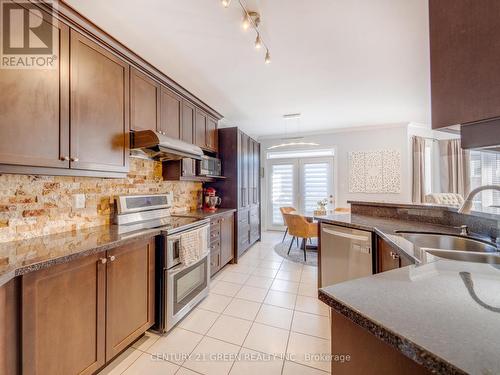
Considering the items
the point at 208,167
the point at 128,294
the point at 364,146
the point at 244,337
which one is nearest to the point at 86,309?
the point at 128,294

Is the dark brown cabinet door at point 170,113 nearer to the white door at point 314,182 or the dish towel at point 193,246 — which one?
the dish towel at point 193,246

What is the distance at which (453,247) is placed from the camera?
1.58 metres

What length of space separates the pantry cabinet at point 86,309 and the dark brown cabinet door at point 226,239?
4.58 ft

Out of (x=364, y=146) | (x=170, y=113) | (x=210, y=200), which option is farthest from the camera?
(x=364, y=146)

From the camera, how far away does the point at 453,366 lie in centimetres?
41

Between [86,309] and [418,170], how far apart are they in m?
5.74

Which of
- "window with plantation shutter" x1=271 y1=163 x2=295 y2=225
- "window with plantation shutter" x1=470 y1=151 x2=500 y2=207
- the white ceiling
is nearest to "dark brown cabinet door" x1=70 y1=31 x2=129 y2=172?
A: the white ceiling

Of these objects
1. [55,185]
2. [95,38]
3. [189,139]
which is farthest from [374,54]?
[55,185]

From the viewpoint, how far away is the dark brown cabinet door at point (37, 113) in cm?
126

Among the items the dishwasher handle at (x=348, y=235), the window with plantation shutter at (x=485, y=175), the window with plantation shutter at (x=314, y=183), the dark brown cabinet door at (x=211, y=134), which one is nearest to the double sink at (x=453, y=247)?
the dishwasher handle at (x=348, y=235)

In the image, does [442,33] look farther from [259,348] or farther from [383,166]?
[383,166]

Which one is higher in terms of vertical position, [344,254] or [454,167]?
[454,167]

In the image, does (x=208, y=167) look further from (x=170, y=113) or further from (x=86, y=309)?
(x=86, y=309)

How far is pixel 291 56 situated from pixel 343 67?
66 centimetres
